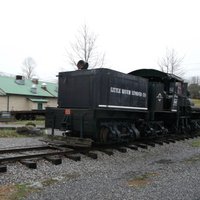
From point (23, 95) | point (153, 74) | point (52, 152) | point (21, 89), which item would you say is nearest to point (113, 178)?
point (52, 152)

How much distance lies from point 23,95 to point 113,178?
40.1m

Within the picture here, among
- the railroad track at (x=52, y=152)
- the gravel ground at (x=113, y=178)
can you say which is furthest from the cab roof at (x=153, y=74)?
the gravel ground at (x=113, y=178)

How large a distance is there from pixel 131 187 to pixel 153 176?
1281mm

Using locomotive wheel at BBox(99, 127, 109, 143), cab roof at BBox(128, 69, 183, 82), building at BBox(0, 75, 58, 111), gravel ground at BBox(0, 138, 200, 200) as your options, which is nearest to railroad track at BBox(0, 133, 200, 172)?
gravel ground at BBox(0, 138, 200, 200)

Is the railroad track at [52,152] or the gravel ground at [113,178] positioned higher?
the railroad track at [52,152]

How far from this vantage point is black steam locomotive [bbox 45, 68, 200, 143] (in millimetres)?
10812

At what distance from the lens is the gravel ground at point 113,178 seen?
625cm

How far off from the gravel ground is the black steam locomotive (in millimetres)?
1075

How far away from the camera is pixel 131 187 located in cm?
684

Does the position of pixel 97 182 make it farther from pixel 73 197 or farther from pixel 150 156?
pixel 150 156


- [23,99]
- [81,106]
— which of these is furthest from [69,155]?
[23,99]

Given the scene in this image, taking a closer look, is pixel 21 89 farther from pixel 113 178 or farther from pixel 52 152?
pixel 113 178

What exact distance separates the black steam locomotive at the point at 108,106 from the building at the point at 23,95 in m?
30.1

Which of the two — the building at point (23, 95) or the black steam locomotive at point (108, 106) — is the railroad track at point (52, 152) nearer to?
the black steam locomotive at point (108, 106)
